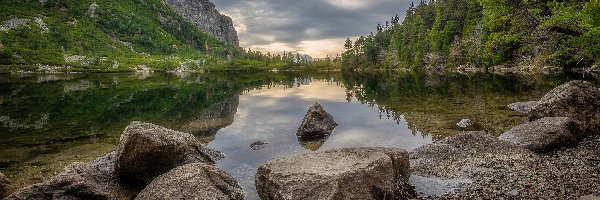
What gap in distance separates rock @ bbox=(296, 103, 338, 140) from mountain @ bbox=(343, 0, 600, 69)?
1296cm

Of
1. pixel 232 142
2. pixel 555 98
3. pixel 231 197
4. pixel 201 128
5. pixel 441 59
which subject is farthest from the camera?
pixel 441 59

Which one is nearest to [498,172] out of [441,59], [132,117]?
[132,117]

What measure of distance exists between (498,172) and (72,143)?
21078 mm

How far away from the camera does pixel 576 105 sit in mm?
19531

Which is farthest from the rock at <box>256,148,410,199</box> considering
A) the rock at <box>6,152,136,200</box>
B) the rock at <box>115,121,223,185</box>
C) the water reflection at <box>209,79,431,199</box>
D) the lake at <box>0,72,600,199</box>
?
the rock at <box>6,152,136,200</box>

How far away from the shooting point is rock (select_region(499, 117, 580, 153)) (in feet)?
52.6

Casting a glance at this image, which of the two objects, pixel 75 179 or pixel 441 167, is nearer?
pixel 75 179

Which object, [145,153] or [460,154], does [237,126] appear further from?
[460,154]

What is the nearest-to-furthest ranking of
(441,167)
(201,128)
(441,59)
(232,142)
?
(441,167) → (232,142) → (201,128) → (441,59)

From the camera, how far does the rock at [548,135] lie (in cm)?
1605

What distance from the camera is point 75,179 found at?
39.1 ft

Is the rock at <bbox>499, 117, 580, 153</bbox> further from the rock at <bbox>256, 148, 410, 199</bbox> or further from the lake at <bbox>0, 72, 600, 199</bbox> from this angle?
the rock at <bbox>256, 148, 410, 199</bbox>

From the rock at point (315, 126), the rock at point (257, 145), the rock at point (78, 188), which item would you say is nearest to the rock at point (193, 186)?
the rock at point (78, 188)

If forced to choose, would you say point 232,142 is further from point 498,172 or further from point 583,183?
point 583,183
